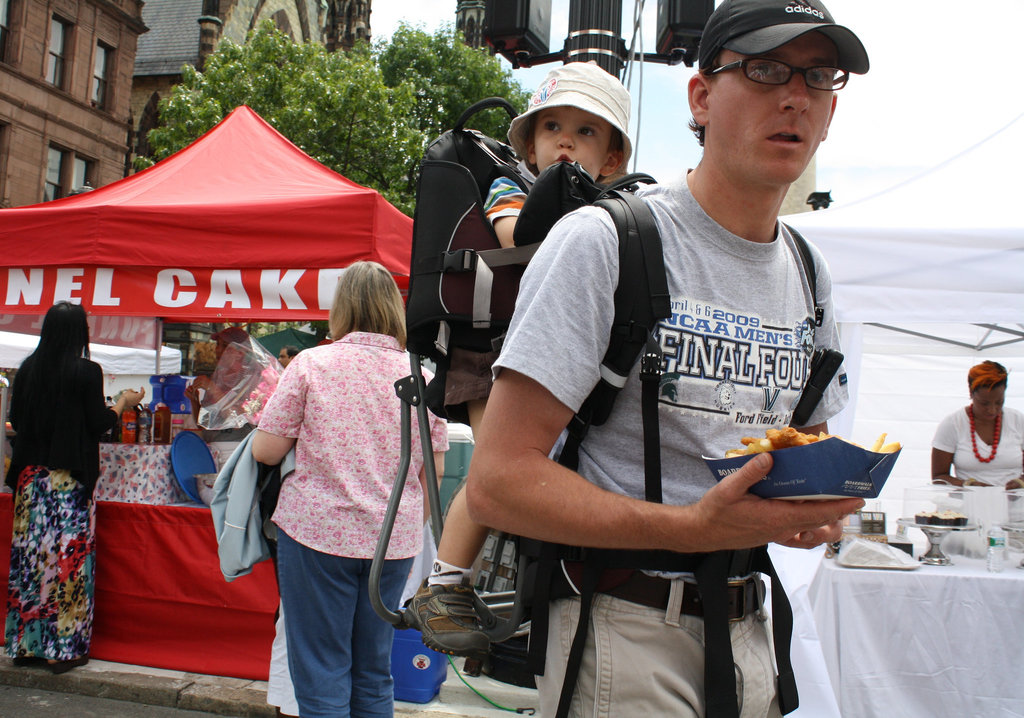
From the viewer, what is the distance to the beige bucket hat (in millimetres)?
2291

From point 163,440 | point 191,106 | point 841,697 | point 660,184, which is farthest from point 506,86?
point 660,184

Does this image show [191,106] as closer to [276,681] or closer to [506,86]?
[506,86]

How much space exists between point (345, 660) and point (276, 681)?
32.1 inches

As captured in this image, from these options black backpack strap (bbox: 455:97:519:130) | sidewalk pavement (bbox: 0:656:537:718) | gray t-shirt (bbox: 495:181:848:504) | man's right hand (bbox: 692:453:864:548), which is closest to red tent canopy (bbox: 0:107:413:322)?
sidewalk pavement (bbox: 0:656:537:718)

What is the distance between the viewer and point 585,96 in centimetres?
230

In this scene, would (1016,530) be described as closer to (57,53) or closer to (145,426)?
(145,426)

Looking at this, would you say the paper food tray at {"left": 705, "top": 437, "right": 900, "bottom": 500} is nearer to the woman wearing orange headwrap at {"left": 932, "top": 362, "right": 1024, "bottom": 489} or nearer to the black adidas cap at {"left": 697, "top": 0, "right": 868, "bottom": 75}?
the black adidas cap at {"left": 697, "top": 0, "right": 868, "bottom": 75}

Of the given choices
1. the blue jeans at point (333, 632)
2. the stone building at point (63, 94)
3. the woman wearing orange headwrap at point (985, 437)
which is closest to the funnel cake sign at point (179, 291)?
the blue jeans at point (333, 632)

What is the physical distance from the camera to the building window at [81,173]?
1088 inches

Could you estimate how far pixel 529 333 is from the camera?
51.6 inches

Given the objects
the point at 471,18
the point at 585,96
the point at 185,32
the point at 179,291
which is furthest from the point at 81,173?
the point at 585,96

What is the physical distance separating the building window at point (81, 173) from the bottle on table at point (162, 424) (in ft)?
80.7

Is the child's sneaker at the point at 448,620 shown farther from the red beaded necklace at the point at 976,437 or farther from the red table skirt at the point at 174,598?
the red beaded necklace at the point at 976,437

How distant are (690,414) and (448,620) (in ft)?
2.67
